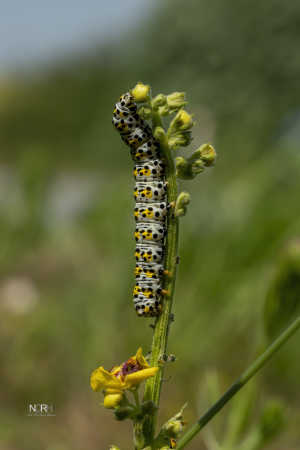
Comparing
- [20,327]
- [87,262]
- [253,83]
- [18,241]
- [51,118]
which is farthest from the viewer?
[51,118]

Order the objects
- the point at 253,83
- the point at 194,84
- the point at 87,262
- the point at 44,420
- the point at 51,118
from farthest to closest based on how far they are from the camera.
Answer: the point at 51,118
the point at 87,262
the point at 44,420
the point at 194,84
the point at 253,83

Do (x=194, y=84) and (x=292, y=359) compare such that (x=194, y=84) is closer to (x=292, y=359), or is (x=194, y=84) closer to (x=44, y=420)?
(x=292, y=359)

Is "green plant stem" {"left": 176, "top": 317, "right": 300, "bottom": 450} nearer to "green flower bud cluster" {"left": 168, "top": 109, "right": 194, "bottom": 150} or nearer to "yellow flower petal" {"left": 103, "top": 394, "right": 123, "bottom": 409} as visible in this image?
"yellow flower petal" {"left": 103, "top": 394, "right": 123, "bottom": 409}

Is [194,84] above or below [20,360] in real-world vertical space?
above

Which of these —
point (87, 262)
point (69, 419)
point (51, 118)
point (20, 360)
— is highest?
point (51, 118)

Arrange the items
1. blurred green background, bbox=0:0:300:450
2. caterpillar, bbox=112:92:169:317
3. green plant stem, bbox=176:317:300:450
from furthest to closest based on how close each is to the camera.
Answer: blurred green background, bbox=0:0:300:450, caterpillar, bbox=112:92:169:317, green plant stem, bbox=176:317:300:450

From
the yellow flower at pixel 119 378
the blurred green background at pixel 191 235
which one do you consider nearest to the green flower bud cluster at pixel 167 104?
the yellow flower at pixel 119 378

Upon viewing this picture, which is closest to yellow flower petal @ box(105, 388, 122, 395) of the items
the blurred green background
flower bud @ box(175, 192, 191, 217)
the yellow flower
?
the yellow flower

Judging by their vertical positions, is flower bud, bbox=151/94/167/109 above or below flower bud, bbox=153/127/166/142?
above

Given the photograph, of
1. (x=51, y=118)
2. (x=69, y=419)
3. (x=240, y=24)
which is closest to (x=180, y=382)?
(x=69, y=419)
